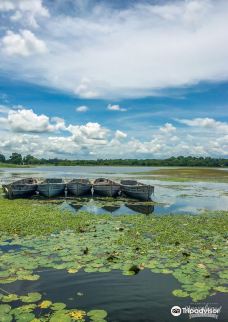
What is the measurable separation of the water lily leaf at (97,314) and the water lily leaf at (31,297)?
1.34 metres

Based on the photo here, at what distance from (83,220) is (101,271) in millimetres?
7815

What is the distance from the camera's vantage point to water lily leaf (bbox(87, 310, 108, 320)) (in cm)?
684

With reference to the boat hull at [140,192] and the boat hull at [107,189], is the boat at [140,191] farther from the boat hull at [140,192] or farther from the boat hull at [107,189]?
the boat hull at [107,189]

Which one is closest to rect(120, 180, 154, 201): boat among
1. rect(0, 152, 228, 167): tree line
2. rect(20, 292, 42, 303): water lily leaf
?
rect(20, 292, 42, 303): water lily leaf

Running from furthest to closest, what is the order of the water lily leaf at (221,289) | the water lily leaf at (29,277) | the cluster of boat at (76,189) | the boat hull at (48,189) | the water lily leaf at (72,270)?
the boat hull at (48,189) → the cluster of boat at (76,189) → the water lily leaf at (72,270) → the water lily leaf at (29,277) → the water lily leaf at (221,289)

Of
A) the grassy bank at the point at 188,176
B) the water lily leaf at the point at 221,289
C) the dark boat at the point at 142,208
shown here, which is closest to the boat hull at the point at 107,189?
the dark boat at the point at 142,208

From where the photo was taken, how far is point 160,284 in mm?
8664

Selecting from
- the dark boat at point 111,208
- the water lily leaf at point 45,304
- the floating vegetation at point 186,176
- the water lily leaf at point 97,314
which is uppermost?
the floating vegetation at point 186,176

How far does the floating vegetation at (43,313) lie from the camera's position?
6.62 metres

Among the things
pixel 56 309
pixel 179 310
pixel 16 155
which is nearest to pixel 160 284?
pixel 179 310

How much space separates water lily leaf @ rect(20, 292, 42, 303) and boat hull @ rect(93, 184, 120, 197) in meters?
21.5

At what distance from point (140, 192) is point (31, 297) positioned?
20.4m

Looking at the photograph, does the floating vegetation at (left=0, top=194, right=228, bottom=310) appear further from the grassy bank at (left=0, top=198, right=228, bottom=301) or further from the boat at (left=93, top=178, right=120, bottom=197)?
the boat at (left=93, top=178, right=120, bottom=197)

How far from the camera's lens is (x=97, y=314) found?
695 cm
